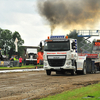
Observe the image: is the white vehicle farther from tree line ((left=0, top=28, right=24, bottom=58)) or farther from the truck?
tree line ((left=0, top=28, right=24, bottom=58))

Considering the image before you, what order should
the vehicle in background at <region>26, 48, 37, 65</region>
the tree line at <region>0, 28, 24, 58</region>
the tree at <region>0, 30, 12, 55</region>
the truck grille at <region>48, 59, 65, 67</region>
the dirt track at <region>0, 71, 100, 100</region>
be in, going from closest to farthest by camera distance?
the dirt track at <region>0, 71, 100, 100</region>, the truck grille at <region>48, 59, 65, 67</region>, the vehicle in background at <region>26, 48, 37, 65</region>, the tree line at <region>0, 28, 24, 58</region>, the tree at <region>0, 30, 12, 55</region>

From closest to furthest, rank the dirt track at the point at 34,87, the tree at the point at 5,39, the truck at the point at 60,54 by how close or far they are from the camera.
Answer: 1. the dirt track at the point at 34,87
2. the truck at the point at 60,54
3. the tree at the point at 5,39

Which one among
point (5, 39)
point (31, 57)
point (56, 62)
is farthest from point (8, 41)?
point (56, 62)

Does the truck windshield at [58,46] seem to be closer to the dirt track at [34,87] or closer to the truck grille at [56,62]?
the truck grille at [56,62]

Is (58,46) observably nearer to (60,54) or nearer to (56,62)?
(60,54)

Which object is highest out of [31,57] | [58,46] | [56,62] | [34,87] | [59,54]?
[31,57]

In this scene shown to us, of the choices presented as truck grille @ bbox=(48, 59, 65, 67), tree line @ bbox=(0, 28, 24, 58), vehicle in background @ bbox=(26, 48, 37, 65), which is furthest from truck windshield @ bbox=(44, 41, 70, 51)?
tree line @ bbox=(0, 28, 24, 58)

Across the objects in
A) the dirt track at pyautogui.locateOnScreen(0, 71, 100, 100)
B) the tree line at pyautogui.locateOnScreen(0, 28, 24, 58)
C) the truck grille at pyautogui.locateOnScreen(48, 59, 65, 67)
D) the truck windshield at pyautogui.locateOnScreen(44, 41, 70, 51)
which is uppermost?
the tree line at pyautogui.locateOnScreen(0, 28, 24, 58)

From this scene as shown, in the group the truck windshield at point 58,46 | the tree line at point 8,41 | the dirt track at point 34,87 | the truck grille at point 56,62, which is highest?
the tree line at point 8,41

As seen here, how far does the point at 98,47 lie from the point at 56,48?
8.64 meters

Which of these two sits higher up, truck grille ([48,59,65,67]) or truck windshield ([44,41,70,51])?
truck windshield ([44,41,70,51])

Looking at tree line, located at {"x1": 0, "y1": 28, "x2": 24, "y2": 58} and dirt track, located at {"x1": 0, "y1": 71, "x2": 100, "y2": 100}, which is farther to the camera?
tree line, located at {"x1": 0, "y1": 28, "x2": 24, "y2": 58}

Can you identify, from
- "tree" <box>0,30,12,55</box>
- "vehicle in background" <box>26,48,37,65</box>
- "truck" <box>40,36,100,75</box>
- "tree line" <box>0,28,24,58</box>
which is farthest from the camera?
"tree" <box>0,30,12,55</box>

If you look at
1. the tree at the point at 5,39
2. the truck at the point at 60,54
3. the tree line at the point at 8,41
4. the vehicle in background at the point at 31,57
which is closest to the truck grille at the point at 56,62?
the truck at the point at 60,54
